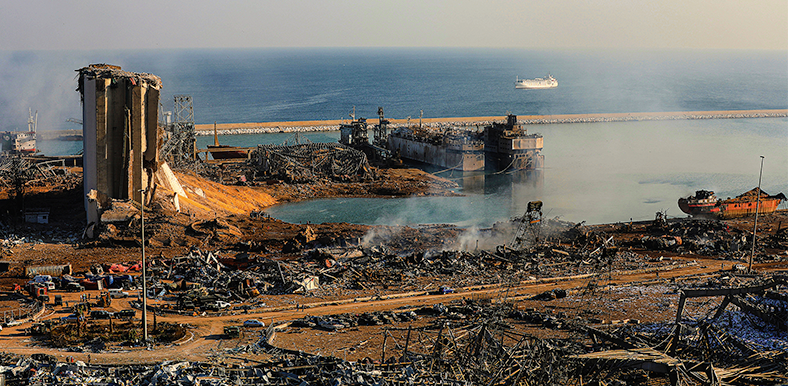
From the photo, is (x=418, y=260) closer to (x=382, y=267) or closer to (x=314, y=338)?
(x=382, y=267)

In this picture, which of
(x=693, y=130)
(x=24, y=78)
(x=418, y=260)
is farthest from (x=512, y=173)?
(x=24, y=78)

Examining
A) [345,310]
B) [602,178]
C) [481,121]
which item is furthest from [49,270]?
[481,121]

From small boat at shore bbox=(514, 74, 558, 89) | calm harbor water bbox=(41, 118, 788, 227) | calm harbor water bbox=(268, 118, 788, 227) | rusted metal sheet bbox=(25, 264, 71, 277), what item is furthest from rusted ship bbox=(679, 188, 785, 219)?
small boat at shore bbox=(514, 74, 558, 89)

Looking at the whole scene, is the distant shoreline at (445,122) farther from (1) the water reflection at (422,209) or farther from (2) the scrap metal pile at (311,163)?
(1) the water reflection at (422,209)

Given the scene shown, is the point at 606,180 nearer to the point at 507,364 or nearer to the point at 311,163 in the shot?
the point at 311,163

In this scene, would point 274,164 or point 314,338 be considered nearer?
point 314,338

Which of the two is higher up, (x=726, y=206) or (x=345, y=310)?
(x=726, y=206)
